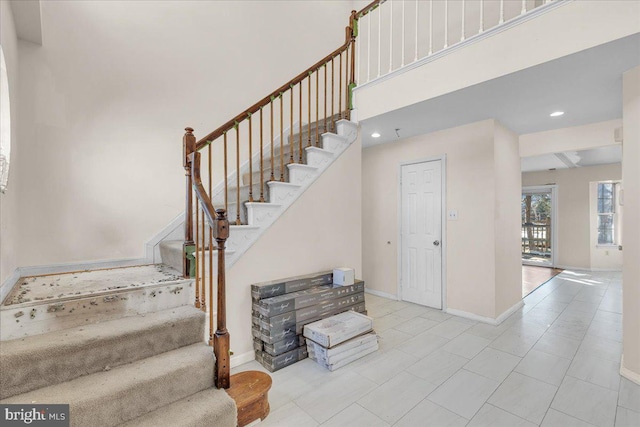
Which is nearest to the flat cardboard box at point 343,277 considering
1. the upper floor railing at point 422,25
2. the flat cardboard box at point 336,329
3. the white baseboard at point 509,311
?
the flat cardboard box at point 336,329

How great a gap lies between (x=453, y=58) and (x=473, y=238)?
2170mm

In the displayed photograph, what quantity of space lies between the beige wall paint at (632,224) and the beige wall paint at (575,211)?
5.82 metres

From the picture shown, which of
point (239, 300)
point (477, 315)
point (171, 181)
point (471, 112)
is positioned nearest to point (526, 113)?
point (471, 112)

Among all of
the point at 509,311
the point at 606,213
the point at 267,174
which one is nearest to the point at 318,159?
the point at 267,174

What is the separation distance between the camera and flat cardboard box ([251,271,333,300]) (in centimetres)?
262

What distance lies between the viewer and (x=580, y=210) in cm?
701

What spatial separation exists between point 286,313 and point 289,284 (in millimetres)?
281

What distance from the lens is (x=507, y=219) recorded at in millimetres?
3914

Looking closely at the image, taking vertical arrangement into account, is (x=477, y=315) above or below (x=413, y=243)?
below

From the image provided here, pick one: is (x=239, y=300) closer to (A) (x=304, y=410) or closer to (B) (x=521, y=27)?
(A) (x=304, y=410)

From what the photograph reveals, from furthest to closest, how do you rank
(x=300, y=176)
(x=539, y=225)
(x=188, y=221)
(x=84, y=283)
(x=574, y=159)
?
(x=539, y=225)
(x=574, y=159)
(x=300, y=176)
(x=188, y=221)
(x=84, y=283)

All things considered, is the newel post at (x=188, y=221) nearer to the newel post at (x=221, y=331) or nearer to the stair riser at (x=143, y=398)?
the newel post at (x=221, y=331)

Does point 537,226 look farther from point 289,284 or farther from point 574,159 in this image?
point 289,284

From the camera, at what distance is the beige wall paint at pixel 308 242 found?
8.64 ft
